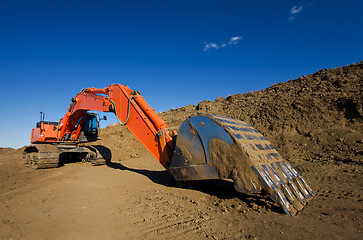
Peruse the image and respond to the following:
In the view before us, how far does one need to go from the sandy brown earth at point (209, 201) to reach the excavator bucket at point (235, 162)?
0.37 m

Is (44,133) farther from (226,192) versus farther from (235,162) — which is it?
(235,162)

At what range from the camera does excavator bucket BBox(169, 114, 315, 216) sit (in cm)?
369

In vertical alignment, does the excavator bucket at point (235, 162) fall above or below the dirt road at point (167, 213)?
above

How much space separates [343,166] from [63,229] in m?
8.51

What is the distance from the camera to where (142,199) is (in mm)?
4859

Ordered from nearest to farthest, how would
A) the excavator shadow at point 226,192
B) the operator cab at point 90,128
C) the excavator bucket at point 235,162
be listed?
the excavator bucket at point 235,162 < the excavator shadow at point 226,192 < the operator cab at point 90,128

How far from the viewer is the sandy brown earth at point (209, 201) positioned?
124 inches

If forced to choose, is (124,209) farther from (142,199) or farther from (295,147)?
(295,147)

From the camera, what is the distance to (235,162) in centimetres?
395

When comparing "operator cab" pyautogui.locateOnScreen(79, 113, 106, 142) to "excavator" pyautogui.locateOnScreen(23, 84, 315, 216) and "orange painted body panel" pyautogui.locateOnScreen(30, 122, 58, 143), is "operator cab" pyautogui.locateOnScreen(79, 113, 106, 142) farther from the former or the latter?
"excavator" pyautogui.locateOnScreen(23, 84, 315, 216)

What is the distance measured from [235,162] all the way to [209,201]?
1.22m

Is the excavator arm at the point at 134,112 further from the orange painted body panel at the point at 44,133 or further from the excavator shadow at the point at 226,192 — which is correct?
the excavator shadow at the point at 226,192

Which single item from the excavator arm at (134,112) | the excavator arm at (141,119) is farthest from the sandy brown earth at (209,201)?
the excavator arm at (134,112)

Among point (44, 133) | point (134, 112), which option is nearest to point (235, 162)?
point (134, 112)
